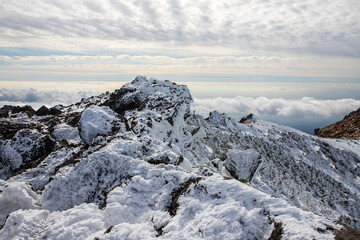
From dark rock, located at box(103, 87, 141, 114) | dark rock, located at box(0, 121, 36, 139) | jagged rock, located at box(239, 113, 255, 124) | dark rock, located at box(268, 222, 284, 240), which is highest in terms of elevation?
dark rock, located at box(103, 87, 141, 114)

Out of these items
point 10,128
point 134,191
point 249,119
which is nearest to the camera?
point 134,191

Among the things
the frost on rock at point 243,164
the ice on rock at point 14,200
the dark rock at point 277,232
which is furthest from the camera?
the frost on rock at point 243,164

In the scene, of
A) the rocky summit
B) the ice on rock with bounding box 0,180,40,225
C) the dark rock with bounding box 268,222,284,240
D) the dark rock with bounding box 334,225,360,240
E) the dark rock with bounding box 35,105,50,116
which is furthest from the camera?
the dark rock with bounding box 35,105,50,116

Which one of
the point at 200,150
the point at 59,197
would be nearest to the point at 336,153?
the point at 200,150

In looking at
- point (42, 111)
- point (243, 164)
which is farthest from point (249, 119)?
point (42, 111)

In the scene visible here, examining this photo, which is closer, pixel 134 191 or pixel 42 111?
pixel 134 191

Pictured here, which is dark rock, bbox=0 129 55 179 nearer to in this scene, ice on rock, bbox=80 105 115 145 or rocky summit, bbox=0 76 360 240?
rocky summit, bbox=0 76 360 240

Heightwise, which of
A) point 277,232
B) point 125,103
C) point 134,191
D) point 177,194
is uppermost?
point 125,103

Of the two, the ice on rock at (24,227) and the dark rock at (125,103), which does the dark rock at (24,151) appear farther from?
the ice on rock at (24,227)

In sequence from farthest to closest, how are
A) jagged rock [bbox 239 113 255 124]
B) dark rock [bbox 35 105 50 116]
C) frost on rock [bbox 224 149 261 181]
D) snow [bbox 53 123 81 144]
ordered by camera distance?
jagged rock [bbox 239 113 255 124], dark rock [bbox 35 105 50 116], frost on rock [bbox 224 149 261 181], snow [bbox 53 123 81 144]

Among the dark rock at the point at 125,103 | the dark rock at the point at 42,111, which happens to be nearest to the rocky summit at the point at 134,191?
the dark rock at the point at 125,103

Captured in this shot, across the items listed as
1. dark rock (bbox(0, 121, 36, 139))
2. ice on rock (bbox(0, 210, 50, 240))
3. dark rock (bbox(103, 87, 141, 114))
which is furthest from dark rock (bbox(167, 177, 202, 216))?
dark rock (bbox(0, 121, 36, 139))

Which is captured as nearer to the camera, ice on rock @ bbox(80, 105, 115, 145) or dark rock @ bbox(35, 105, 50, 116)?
ice on rock @ bbox(80, 105, 115, 145)

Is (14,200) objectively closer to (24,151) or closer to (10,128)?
(24,151)
